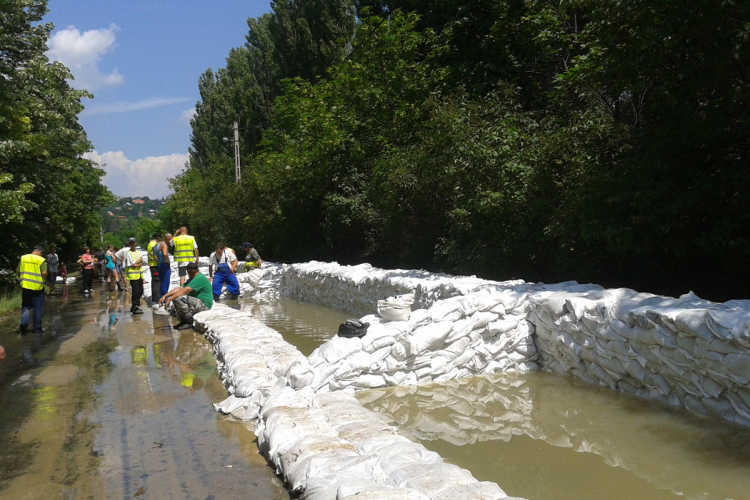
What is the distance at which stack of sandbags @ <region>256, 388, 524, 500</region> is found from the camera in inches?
128

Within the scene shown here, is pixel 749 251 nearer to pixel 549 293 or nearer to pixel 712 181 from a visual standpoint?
pixel 712 181

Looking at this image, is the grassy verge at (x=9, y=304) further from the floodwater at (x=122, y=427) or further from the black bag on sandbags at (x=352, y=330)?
the black bag on sandbags at (x=352, y=330)

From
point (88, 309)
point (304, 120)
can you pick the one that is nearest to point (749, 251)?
point (88, 309)

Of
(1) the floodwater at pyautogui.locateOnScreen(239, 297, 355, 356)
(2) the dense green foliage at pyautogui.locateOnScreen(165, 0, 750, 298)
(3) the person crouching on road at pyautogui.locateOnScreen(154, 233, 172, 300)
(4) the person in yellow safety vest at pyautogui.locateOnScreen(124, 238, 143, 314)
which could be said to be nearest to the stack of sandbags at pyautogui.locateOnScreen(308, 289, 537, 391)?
(2) the dense green foliage at pyautogui.locateOnScreen(165, 0, 750, 298)

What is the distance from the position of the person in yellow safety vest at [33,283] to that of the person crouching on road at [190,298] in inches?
79.5

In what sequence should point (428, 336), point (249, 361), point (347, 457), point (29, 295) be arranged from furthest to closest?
point (29, 295) → point (249, 361) → point (428, 336) → point (347, 457)

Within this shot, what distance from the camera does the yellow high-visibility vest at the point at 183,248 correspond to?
12.2 m

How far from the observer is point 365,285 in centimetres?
1145

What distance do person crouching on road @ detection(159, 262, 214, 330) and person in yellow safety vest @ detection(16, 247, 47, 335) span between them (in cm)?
202

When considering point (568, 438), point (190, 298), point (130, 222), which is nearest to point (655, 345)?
point (568, 438)

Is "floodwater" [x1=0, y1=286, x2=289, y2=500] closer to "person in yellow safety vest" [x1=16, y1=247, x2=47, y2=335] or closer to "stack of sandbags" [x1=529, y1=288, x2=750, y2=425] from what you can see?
"person in yellow safety vest" [x1=16, y1=247, x2=47, y2=335]

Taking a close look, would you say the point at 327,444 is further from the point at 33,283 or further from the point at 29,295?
the point at 29,295

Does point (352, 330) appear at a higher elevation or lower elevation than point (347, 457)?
higher

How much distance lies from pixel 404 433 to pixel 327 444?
103 centimetres
